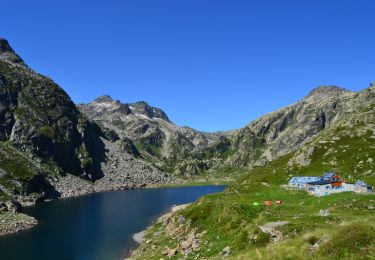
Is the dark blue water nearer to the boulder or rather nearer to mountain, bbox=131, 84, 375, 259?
the boulder

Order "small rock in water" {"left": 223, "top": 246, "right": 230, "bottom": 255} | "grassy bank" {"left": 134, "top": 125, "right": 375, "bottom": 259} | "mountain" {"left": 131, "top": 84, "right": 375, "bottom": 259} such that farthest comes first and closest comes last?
1. "small rock in water" {"left": 223, "top": 246, "right": 230, "bottom": 255}
2. "mountain" {"left": 131, "top": 84, "right": 375, "bottom": 259}
3. "grassy bank" {"left": 134, "top": 125, "right": 375, "bottom": 259}

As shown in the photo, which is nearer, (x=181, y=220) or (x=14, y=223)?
(x=181, y=220)

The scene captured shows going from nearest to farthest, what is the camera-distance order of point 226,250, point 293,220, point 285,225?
point 285,225 < point 226,250 < point 293,220

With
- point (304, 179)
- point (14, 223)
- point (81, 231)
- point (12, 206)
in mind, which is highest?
point (304, 179)

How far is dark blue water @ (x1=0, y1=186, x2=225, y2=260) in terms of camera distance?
92.2m

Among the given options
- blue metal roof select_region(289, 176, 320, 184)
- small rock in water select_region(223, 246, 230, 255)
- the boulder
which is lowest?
small rock in water select_region(223, 246, 230, 255)

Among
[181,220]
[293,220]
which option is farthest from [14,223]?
[293,220]

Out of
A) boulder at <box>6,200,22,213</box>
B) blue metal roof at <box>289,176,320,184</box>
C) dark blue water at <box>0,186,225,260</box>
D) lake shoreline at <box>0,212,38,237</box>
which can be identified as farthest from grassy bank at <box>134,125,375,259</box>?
boulder at <box>6,200,22,213</box>

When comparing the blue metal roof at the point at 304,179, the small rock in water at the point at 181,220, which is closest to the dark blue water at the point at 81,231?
the small rock in water at the point at 181,220

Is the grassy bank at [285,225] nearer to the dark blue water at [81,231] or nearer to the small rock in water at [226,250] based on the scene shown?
the small rock in water at [226,250]

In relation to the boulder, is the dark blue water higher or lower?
lower

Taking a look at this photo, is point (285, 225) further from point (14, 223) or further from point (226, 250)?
point (14, 223)

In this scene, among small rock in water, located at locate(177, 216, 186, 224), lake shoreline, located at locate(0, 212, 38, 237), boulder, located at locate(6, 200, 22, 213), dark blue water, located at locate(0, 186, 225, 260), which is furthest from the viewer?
Result: boulder, located at locate(6, 200, 22, 213)

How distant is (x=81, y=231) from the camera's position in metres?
120
